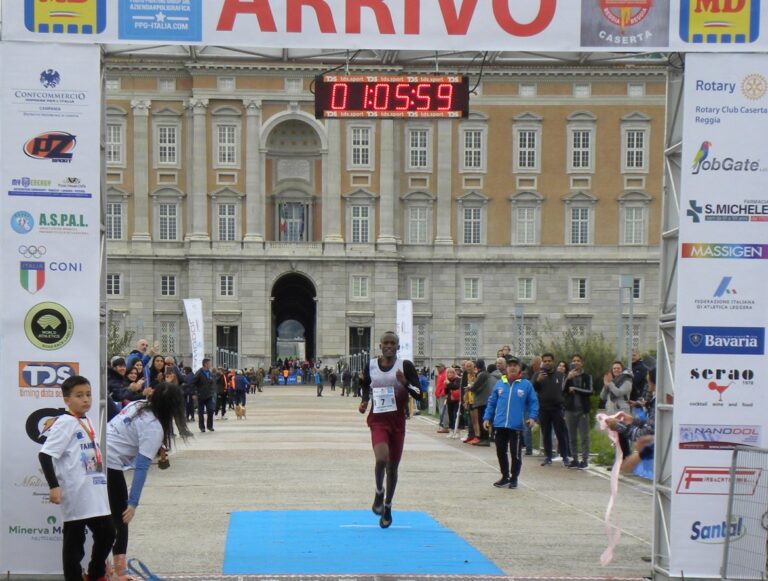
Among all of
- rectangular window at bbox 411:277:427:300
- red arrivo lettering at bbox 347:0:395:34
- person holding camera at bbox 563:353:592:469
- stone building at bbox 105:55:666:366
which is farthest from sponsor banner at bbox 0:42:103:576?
rectangular window at bbox 411:277:427:300

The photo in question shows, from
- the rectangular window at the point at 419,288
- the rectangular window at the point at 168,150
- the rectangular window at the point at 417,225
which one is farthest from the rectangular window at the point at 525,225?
the rectangular window at the point at 168,150

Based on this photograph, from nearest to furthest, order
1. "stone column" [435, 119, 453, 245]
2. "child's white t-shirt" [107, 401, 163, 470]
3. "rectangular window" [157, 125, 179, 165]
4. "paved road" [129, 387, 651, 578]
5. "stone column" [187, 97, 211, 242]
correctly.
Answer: "child's white t-shirt" [107, 401, 163, 470] → "paved road" [129, 387, 651, 578] → "stone column" [187, 97, 211, 242] → "stone column" [435, 119, 453, 245] → "rectangular window" [157, 125, 179, 165]

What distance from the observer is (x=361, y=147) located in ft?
245

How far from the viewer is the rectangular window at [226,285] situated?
247 feet

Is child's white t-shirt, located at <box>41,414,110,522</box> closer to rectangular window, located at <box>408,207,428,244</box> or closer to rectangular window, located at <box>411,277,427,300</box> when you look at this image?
rectangular window, located at <box>408,207,428,244</box>

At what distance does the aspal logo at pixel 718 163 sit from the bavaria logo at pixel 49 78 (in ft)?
17.8

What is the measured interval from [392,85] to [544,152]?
64.3 meters

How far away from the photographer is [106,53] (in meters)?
10.7

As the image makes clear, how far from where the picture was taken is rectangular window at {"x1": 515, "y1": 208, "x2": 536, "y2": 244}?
7638cm

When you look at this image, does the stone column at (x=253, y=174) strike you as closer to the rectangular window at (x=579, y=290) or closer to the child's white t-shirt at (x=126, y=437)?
the rectangular window at (x=579, y=290)

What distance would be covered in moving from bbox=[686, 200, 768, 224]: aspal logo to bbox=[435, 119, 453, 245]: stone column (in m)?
65.2

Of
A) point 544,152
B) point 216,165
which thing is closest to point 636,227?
point 544,152

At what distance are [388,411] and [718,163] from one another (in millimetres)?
4481

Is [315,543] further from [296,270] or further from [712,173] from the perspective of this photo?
[296,270]
